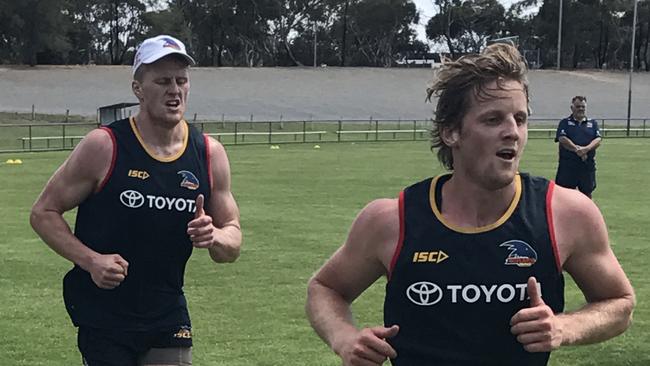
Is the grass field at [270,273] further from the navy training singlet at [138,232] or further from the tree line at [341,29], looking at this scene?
the tree line at [341,29]

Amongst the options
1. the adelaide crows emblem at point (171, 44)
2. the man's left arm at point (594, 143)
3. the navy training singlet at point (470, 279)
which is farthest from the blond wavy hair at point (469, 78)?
the man's left arm at point (594, 143)

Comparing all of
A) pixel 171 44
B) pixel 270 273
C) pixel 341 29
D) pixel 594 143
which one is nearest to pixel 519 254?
pixel 171 44

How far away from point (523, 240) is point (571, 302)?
621 cm

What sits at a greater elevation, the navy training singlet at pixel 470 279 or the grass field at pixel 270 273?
the navy training singlet at pixel 470 279

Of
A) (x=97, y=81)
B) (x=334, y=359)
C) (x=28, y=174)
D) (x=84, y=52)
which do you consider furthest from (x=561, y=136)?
(x=84, y=52)

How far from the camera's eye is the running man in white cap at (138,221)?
4145 millimetres

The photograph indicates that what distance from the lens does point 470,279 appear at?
2.73 m

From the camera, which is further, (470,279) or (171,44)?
(171,44)

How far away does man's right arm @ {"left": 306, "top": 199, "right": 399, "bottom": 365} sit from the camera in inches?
108

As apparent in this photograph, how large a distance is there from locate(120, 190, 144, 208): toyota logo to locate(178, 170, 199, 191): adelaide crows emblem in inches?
8.2

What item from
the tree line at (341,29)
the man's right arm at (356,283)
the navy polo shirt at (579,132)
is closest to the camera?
the man's right arm at (356,283)

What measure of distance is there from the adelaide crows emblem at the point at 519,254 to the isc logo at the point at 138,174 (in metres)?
1.97

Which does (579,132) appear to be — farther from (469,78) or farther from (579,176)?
(469,78)

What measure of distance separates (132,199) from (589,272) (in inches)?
83.2
